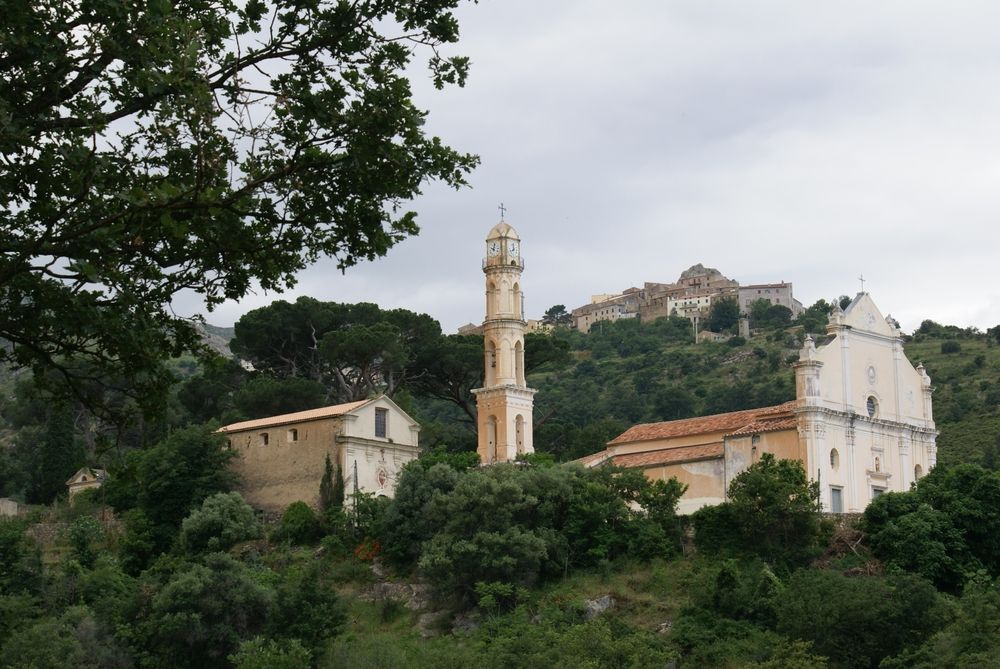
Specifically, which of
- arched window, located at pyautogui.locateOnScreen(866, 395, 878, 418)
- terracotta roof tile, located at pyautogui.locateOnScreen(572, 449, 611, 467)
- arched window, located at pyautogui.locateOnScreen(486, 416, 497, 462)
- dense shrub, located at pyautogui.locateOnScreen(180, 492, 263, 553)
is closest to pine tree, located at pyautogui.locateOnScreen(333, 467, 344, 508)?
dense shrub, located at pyautogui.locateOnScreen(180, 492, 263, 553)

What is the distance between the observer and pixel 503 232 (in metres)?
57.8

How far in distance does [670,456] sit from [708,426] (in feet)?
5.91

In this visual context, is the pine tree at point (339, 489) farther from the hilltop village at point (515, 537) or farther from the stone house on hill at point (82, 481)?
the stone house on hill at point (82, 481)

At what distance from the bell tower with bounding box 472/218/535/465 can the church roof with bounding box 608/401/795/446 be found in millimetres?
4943

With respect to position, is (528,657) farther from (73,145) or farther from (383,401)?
(73,145)

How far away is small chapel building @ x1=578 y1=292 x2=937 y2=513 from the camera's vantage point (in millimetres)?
47125

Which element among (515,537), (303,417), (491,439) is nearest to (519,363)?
(491,439)

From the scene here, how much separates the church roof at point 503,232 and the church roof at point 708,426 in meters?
9.25

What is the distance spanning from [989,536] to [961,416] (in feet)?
121

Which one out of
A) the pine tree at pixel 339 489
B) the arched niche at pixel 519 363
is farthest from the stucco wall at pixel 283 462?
the arched niche at pixel 519 363

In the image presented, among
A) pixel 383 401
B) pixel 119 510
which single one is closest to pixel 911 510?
pixel 383 401

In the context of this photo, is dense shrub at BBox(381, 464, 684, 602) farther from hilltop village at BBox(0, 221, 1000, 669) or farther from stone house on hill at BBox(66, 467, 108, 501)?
stone house on hill at BBox(66, 467, 108, 501)

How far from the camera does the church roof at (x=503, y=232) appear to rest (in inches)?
2271

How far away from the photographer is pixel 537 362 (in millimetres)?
66750
